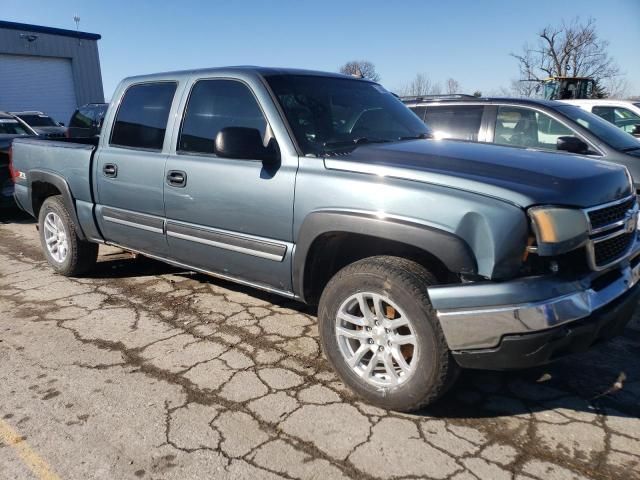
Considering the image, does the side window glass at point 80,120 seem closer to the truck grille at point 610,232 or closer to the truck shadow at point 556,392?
the truck shadow at point 556,392

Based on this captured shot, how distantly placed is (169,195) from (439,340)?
225 centimetres

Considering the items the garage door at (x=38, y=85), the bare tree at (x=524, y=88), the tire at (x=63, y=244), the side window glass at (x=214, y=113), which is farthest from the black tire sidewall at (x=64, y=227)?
the bare tree at (x=524, y=88)

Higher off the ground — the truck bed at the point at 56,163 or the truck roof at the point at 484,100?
the truck roof at the point at 484,100

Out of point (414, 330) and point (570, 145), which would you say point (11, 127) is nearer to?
point (570, 145)

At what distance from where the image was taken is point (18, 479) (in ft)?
7.41

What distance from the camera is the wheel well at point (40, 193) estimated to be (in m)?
5.21

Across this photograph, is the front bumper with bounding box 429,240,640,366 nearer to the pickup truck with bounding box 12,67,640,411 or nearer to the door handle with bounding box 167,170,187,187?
the pickup truck with bounding box 12,67,640,411

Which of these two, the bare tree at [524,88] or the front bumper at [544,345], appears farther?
the bare tree at [524,88]

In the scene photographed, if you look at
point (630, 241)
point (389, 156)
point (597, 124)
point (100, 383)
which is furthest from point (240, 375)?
point (597, 124)

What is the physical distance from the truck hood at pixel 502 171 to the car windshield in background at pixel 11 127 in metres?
10.2

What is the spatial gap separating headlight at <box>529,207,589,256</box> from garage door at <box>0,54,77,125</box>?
2967 cm

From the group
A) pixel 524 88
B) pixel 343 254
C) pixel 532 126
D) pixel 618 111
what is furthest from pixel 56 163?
pixel 524 88

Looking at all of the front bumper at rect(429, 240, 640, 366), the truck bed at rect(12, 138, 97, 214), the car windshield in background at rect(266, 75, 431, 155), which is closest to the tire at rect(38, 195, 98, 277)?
the truck bed at rect(12, 138, 97, 214)

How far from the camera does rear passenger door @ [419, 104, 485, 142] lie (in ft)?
19.9
